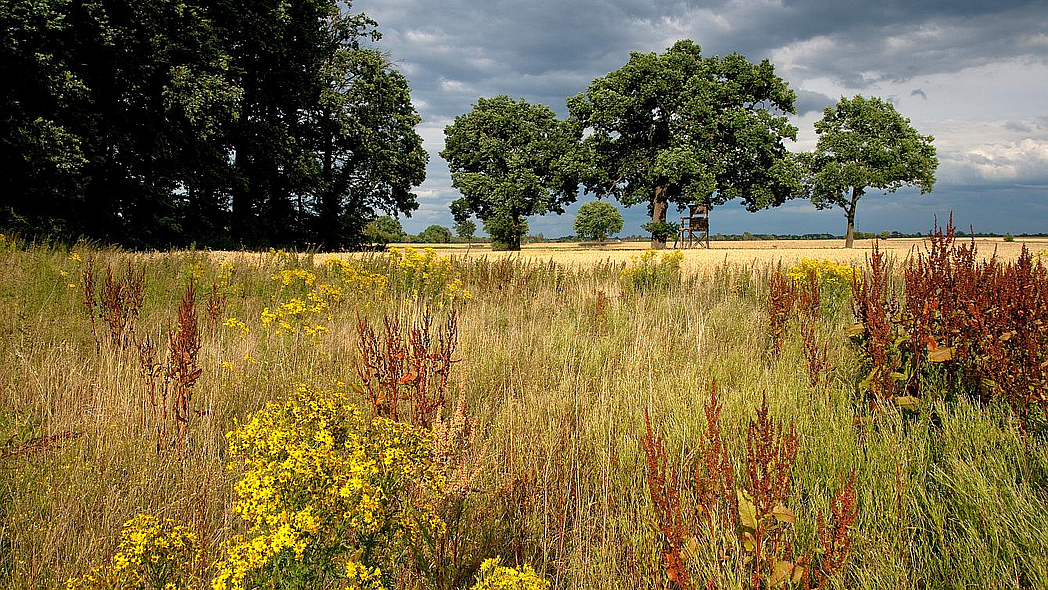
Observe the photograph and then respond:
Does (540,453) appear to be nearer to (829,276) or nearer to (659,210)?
(829,276)

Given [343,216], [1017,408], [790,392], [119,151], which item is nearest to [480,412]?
[790,392]

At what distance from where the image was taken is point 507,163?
120 ft

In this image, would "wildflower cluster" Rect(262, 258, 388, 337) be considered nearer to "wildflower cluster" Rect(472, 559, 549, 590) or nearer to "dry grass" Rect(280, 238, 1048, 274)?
"dry grass" Rect(280, 238, 1048, 274)

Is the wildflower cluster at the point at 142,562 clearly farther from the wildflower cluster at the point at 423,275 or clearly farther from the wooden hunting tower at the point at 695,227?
the wooden hunting tower at the point at 695,227

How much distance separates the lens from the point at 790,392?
3568 millimetres

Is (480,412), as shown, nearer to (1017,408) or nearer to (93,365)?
(93,365)

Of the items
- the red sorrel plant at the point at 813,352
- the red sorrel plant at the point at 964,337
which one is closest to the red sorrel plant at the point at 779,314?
the red sorrel plant at the point at 813,352

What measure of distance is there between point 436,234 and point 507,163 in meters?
54.6

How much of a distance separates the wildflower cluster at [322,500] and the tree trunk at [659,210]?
3096cm

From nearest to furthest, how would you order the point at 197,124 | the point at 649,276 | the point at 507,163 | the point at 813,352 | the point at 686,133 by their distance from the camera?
the point at 813,352 < the point at 649,276 < the point at 197,124 < the point at 686,133 < the point at 507,163

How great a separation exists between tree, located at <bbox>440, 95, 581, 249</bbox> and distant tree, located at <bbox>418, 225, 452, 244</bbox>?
47810 mm

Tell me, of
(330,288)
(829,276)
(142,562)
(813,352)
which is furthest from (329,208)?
(142,562)

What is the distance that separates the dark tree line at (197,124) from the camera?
1366 centimetres

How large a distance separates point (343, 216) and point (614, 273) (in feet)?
61.2
